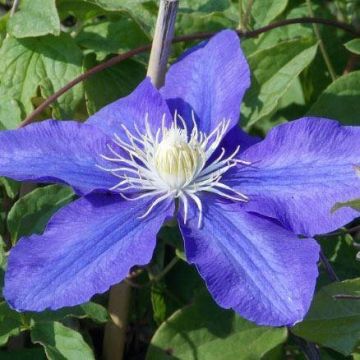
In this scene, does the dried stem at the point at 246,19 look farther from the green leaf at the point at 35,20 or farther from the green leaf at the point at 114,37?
the green leaf at the point at 35,20

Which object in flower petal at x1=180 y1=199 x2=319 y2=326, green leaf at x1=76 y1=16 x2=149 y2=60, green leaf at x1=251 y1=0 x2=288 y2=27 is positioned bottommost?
flower petal at x1=180 y1=199 x2=319 y2=326

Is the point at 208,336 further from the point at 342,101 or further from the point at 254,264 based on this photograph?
the point at 342,101

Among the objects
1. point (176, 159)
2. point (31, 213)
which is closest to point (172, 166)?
point (176, 159)

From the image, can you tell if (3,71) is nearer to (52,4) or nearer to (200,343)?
(52,4)

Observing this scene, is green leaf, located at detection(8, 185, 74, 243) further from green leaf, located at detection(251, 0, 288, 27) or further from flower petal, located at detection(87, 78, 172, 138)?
green leaf, located at detection(251, 0, 288, 27)

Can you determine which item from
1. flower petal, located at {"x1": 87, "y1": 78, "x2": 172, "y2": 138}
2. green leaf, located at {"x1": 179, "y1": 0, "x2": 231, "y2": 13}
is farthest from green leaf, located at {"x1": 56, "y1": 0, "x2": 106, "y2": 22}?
flower petal, located at {"x1": 87, "y1": 78, "x2": 172, "y2": 138}

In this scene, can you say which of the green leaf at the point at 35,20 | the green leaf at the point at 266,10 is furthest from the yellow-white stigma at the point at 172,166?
the green leaf at the point at 266,10
